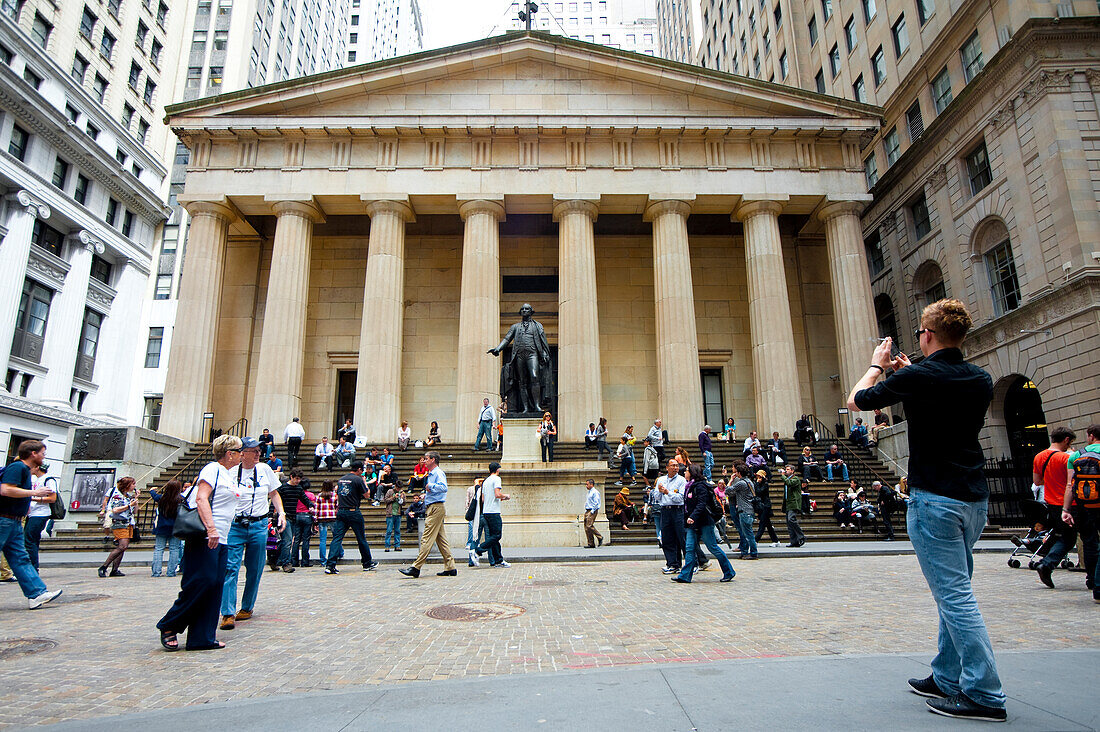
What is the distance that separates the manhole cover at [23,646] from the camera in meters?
5.33

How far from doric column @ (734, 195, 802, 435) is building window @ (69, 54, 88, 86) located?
130ft

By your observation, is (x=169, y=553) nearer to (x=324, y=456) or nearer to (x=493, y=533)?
(x=493, y=533)

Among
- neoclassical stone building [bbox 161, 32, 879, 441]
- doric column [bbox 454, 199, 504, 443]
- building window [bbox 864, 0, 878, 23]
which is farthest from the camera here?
building window [bbox 864, 0, 878, 23]

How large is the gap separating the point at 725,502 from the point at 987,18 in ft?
74.1

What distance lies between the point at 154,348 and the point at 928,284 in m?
52.0

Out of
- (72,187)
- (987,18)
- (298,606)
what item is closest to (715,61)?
(987,18)

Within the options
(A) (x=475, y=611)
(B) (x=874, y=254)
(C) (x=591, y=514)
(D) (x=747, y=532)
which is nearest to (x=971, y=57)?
(B) (x=874, y=254)

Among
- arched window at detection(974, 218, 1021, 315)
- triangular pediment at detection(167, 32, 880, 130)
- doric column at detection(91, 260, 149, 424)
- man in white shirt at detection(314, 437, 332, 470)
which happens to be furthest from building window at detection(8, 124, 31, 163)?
arched window at detection(974, 218, 1021, 315)

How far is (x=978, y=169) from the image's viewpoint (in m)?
26.2

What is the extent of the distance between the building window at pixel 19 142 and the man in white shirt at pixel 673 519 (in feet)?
133

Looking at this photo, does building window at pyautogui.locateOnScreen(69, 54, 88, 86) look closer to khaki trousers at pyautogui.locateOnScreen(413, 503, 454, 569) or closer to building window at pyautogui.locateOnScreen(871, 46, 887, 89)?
khaki trousers at pyautogui.locateOnScreen(413, 503, 454, 569)

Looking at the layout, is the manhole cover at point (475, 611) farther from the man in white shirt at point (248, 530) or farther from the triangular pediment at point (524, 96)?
the triangular pediment at point (524, 96)

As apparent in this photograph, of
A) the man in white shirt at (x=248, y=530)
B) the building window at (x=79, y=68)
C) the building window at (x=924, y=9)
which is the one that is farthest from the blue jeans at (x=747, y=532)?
the building window at (x=79, y=68)

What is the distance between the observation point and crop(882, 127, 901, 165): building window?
1262 inches
